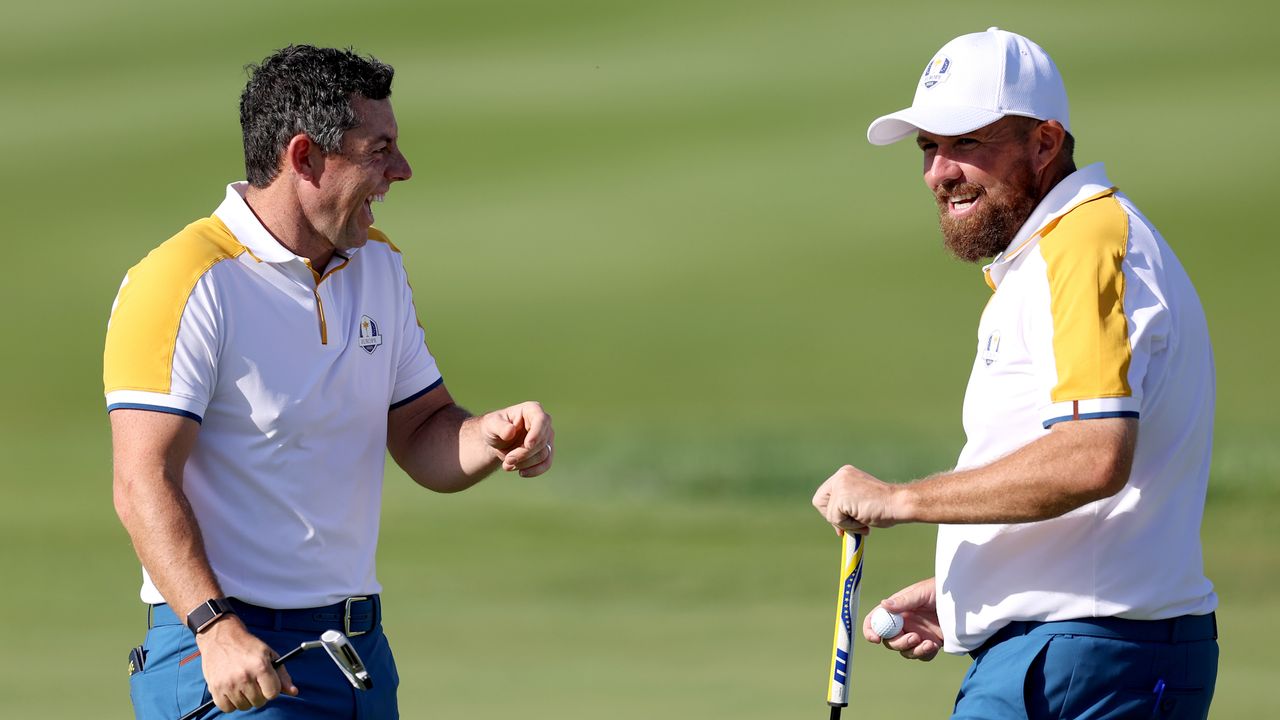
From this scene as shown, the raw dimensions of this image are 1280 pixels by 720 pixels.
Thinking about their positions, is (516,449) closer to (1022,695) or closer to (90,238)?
(1022,695)

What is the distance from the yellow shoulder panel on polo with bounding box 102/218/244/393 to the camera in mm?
2221

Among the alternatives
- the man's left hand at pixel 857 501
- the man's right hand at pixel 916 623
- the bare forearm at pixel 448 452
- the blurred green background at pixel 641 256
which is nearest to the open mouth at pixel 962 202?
the man's left hand at pixel 857 501

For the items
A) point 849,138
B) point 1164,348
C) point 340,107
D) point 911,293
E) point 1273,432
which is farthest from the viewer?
point 849,138

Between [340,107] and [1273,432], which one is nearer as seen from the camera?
[340,107]

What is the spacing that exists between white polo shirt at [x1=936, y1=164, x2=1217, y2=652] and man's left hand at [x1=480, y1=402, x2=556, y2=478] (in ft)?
2.13

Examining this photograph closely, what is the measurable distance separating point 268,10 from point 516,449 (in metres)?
5.34

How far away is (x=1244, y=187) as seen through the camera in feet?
22.2

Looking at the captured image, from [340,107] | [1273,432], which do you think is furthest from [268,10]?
[340,107]

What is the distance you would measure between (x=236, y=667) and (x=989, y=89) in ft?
4.27

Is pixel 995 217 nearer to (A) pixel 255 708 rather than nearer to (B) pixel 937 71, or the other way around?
(B) pixel 937 71

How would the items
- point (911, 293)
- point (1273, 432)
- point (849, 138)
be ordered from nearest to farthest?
point (1273, 432) < point (911, 293) < point (849, 138)

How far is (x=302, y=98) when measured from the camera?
2.41 m

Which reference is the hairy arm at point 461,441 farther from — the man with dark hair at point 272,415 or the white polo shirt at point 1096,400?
the white polo shirt at point 1096,400

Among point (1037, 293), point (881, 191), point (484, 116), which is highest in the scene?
point (484, 116)
